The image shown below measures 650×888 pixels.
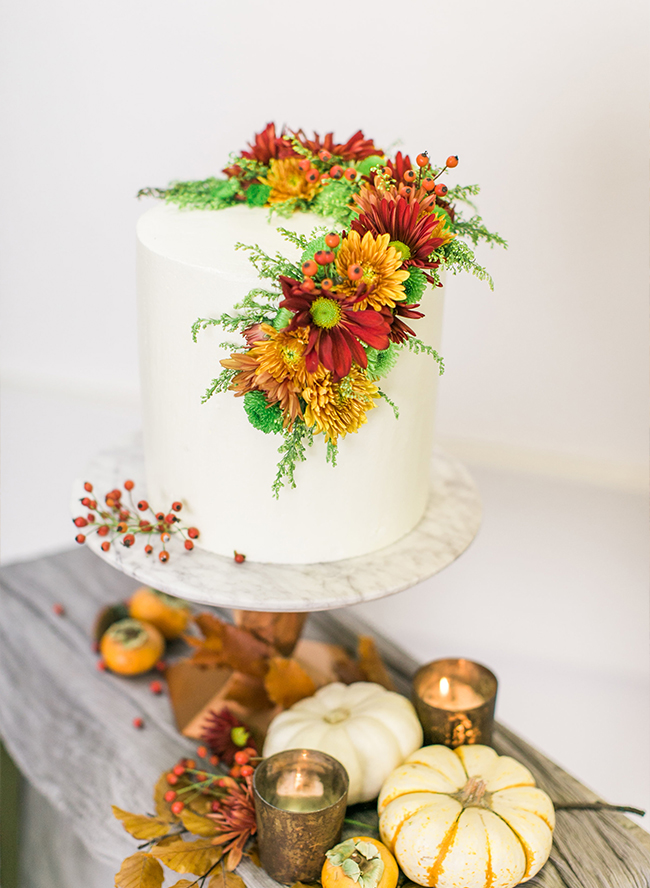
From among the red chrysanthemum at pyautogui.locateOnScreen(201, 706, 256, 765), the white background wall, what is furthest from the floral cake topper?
the white background wall

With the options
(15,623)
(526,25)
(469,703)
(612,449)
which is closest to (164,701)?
(15,623)

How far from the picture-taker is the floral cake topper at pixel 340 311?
77 cm

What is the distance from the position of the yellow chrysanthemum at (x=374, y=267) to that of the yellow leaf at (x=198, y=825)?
70 centimetres

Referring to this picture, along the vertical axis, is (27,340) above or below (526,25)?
below

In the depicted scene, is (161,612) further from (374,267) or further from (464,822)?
(374,267)

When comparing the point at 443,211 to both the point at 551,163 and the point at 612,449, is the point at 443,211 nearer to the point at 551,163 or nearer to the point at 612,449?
the point at 551,163

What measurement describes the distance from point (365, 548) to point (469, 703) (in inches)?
11.2

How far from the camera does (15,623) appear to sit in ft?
4.89

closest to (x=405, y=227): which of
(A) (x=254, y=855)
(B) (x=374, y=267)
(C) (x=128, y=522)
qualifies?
(B) (x=374, y=267)

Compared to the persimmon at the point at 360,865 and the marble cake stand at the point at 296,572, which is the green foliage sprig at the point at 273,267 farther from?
the persimmon at the point at 360,865

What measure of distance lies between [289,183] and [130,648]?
2.69 ft

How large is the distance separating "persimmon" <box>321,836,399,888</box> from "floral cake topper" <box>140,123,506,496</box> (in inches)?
16.4

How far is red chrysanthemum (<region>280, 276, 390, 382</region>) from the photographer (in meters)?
0.77

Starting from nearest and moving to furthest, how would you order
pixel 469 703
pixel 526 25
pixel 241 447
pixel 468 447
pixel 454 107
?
pixel 241 447, pixel 469 703, pixel 526 25, pixel 454 107, pixel 468 447
